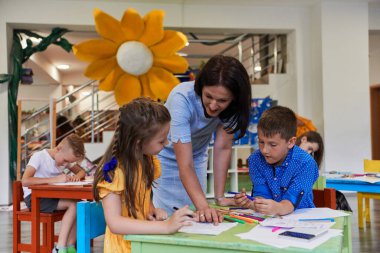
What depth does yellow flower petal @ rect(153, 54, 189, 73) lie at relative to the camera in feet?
16.5

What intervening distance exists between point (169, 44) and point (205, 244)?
13.1ft

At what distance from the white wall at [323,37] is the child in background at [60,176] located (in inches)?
134

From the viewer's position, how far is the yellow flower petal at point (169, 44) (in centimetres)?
496

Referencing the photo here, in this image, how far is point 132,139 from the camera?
148cm

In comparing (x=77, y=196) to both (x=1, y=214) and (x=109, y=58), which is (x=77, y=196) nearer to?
(x=109, y=58)

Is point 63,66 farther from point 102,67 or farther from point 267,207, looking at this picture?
point 267,207

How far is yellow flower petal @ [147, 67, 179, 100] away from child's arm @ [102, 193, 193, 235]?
3664mm

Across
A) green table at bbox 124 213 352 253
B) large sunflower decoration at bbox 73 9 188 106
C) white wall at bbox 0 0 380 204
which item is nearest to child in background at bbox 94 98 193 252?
green table at bbox 124 213 352 253

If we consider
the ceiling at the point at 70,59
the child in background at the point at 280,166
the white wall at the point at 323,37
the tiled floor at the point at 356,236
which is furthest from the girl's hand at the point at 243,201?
the ceiling at the point at 70,59

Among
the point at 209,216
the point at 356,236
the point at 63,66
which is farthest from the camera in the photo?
the point at 63,66

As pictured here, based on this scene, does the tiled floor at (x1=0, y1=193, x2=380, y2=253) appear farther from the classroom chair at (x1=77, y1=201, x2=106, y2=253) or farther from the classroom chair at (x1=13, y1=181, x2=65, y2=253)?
the classroom chair at (x1=77, y1=201, x2=106, y2=253)

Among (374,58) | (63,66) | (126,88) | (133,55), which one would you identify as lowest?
(126,88)

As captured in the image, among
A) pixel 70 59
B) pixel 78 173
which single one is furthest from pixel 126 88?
pixel 70 59

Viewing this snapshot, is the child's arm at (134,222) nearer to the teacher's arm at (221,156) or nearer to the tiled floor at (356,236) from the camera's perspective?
the teacher's arm at (221,156)
